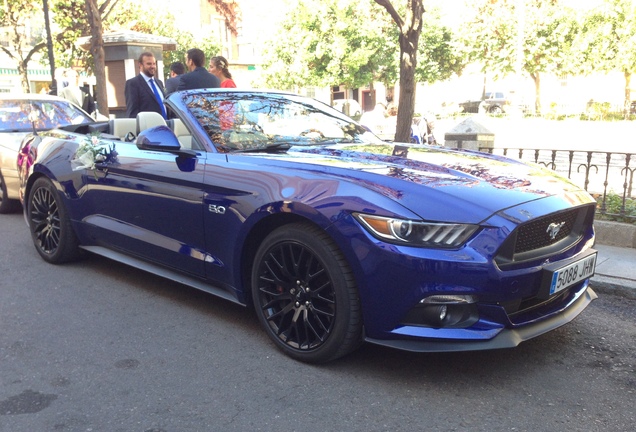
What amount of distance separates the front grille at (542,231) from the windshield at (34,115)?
22.1 feet

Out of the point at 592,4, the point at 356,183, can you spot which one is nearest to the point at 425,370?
the point at 356,183

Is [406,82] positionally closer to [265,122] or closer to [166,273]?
[265,122]

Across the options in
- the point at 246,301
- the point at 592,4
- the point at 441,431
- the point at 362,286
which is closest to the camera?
the point at 441,431

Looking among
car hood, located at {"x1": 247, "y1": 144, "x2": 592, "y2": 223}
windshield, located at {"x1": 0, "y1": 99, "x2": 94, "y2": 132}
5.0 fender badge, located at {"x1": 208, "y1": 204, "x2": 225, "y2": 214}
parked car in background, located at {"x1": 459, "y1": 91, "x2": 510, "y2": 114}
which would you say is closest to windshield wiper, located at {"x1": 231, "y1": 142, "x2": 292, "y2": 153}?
car hood, located at {"x1": 247, "y1": 144, "x2": 592, "y2": 223}

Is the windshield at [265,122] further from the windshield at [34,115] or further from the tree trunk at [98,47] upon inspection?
the tree trunk at [98,47]

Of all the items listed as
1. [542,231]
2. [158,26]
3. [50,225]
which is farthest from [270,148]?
[158,26]

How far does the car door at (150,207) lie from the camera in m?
3.95

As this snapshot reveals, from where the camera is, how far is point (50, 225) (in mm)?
5453

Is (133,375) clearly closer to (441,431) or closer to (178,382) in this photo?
(178,382)

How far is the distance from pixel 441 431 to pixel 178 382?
4.53 ft

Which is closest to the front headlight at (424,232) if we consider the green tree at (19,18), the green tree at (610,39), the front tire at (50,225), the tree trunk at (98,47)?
the front tire at (50,225)

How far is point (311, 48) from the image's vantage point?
38531 millimetres

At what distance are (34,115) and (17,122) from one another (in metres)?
0.25

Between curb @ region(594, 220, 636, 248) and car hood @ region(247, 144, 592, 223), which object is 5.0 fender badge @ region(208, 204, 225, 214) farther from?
curb @ region(594, 220, 636, 248)
